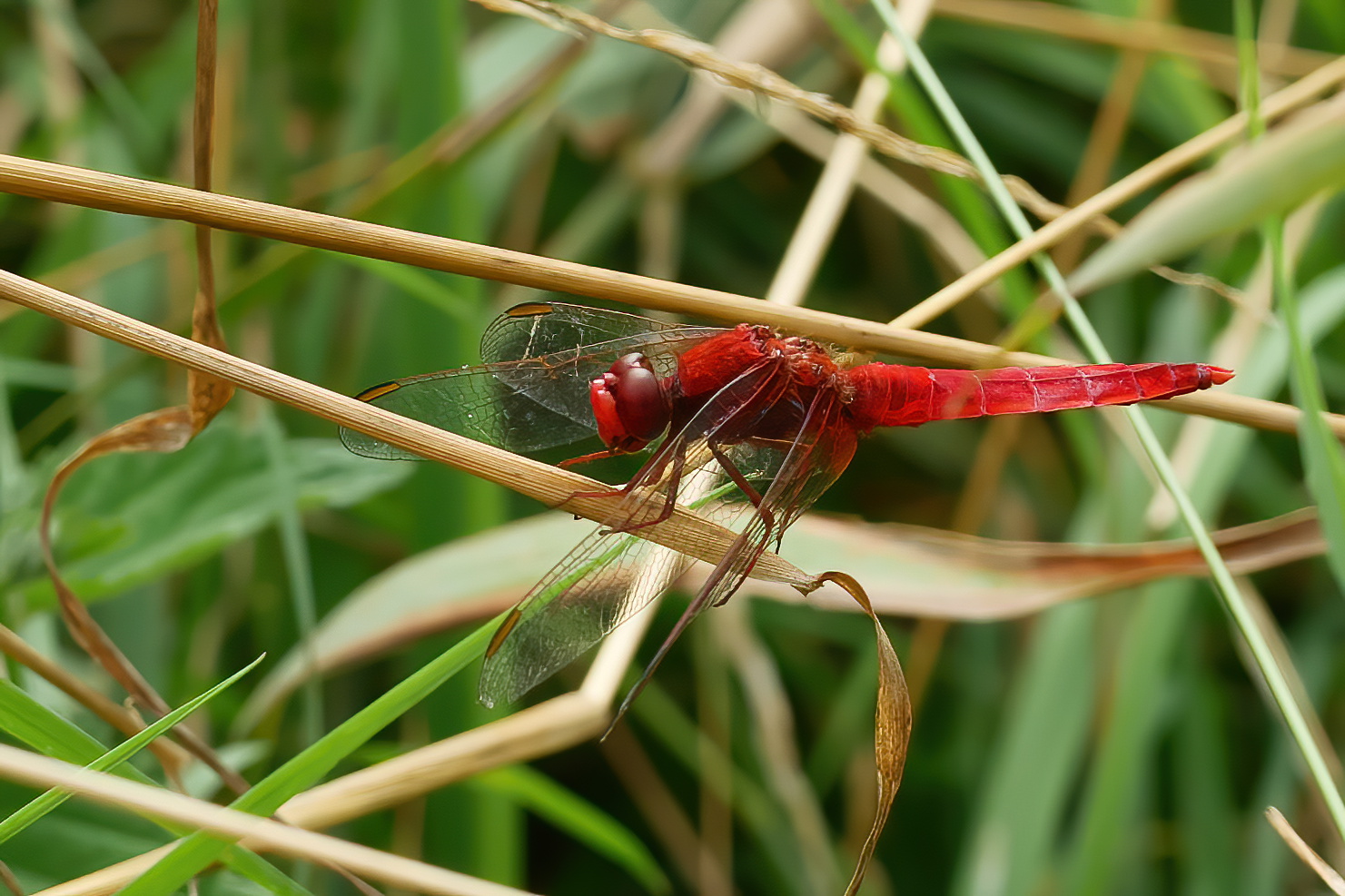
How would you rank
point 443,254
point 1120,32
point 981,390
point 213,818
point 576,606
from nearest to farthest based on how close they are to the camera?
point 213,818, point 443,254, point 576,606, point 981,390, point 1120,32

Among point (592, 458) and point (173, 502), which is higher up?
point (592, 458)

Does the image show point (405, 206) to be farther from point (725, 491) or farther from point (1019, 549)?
point (1019, 549)

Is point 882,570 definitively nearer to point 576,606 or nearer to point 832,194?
point 576,606

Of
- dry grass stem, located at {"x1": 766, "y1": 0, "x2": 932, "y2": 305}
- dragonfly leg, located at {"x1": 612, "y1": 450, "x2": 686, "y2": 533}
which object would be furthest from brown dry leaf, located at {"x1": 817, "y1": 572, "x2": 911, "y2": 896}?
dry grass stem, located at {"x1": 766, "y1": 0, "x2": 932, "y2": 305}

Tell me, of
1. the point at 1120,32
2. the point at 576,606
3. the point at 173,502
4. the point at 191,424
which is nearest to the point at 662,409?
the point at 576,606

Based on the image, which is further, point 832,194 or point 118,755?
point 832,194

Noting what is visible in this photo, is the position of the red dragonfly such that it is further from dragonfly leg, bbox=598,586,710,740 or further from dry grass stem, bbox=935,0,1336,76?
dry grass stem, bbox=935,0,1336,76

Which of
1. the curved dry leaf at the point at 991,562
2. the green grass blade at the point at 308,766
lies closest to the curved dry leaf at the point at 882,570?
the curved dry leaf at the point at 991,562
